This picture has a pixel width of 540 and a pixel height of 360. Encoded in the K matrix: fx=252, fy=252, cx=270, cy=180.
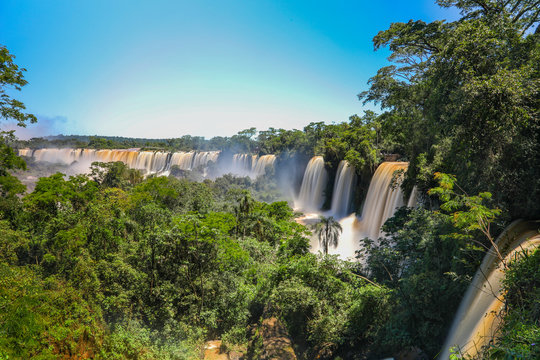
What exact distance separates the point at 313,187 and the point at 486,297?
31.2 meters

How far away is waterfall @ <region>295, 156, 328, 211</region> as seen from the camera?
35.1m

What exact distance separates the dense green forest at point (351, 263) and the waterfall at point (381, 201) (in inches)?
132

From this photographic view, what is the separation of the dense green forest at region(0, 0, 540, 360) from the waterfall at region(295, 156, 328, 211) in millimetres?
17971

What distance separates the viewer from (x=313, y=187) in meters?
36.5

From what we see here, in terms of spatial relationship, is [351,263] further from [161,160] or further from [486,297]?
[161,160]

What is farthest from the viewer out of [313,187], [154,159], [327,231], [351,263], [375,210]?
[154,159]

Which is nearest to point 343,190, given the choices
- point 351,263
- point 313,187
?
point 313,187

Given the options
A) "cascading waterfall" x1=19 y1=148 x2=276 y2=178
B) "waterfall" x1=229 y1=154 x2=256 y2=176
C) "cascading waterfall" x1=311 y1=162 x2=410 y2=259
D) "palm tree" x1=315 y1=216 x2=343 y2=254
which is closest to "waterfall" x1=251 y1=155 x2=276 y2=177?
"cascading waterfall" x1=19 y1=148 x2=276 y2=178

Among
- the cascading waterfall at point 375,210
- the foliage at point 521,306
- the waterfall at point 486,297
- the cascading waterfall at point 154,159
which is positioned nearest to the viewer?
the foliage at point 521,306

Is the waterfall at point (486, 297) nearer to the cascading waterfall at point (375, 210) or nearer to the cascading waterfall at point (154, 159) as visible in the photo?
the cascading waterfall at point (375, 210)

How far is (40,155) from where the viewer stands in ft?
219

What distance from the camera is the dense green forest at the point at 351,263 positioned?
6.09 metres

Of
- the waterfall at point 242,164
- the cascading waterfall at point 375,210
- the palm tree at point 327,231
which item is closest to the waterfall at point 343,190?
the cascading waterfall at point 375,210

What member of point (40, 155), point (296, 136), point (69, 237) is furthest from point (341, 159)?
point (40, 155)
